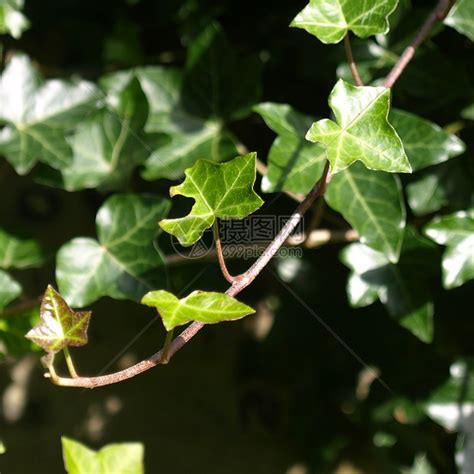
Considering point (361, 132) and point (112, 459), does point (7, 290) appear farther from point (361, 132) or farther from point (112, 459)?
point (361, 132)

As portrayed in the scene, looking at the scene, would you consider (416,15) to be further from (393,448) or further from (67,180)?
(393,448)

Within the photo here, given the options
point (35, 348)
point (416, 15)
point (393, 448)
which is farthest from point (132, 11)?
point (393, 448)

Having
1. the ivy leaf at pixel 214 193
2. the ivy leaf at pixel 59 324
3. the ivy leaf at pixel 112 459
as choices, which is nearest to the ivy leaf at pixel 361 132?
the ivy leaf at pixel 214 193

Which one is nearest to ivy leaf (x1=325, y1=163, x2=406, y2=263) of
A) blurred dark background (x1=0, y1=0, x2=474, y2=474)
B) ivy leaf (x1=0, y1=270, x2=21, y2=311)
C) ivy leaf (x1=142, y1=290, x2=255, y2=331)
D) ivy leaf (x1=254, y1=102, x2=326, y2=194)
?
ivy leaf (x1=254, y1=102, x2=326, y2=194)

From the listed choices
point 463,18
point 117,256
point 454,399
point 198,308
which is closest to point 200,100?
point 117,256

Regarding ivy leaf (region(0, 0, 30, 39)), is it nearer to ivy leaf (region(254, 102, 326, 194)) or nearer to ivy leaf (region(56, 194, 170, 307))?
ivy leaf (region(56, 194, 170, 307))

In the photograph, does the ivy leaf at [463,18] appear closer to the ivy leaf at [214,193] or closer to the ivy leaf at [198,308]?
the ivy leaf at [214,193]
